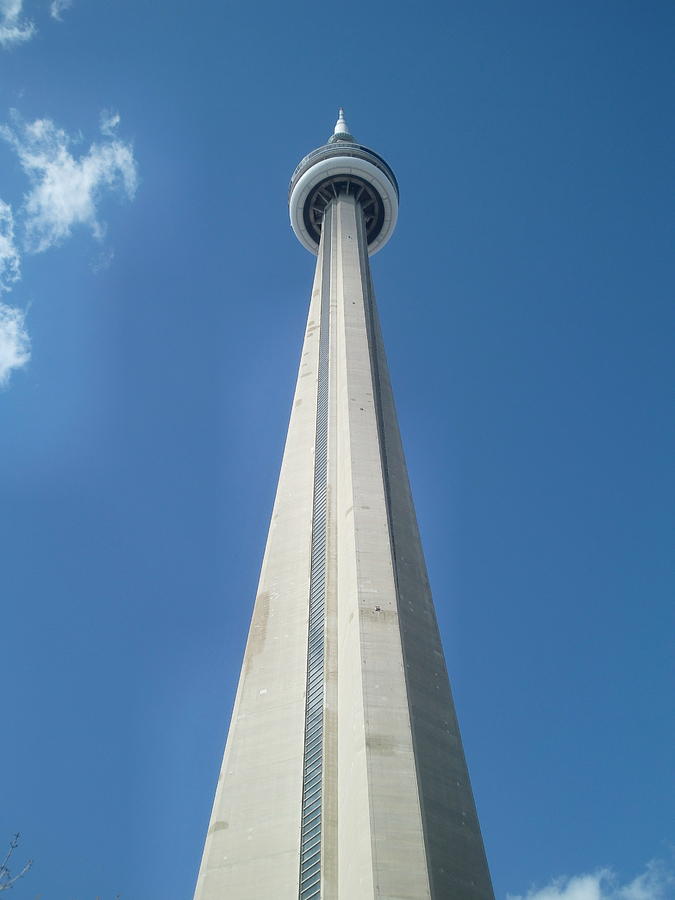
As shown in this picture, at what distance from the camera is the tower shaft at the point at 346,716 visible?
390 inches

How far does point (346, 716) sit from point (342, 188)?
36.4 meters

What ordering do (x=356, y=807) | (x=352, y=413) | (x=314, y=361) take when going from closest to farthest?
(x=356, y=807) < (x=352, y=413) < (x=314, y=361)

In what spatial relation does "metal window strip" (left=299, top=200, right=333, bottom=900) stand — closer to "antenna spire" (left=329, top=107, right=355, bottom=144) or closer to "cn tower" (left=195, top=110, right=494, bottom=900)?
"cn tower" (left=195, top=110, right=494, bottom=900)

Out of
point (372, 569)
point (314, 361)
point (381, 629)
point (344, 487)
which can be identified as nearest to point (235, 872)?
point (381, 629)

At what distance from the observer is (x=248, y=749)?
14602 mm

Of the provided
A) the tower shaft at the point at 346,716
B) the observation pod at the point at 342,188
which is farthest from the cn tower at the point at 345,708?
the observation pod at the point at 342,188

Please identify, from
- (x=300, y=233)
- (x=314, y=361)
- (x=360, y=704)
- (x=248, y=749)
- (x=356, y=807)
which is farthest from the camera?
(x=300, y=233)

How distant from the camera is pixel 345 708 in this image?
12.8 m

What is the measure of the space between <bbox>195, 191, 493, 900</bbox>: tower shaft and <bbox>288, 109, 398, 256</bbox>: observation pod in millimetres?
23481

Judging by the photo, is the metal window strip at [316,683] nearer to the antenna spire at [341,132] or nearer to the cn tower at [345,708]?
the cn tower at [345,708]

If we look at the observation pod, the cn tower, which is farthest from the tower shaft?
the observation pod

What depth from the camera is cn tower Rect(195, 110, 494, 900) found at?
994 cm

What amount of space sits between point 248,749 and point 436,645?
4.30 m

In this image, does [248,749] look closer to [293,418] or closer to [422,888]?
[422,888]
